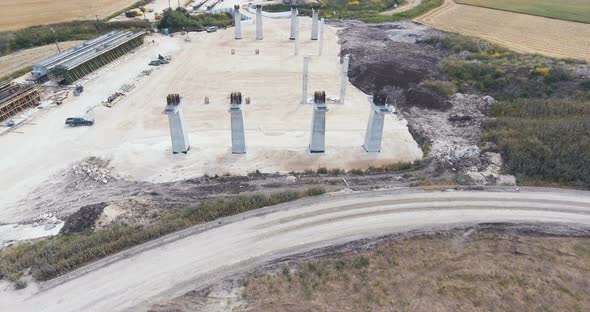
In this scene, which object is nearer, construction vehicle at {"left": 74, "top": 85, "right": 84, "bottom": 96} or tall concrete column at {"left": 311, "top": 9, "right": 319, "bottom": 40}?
construction vehicle at {"left": 74, "top": 85, "right": 84, "bottom": 96}

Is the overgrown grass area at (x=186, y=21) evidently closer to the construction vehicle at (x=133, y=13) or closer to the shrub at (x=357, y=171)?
the construction vehicle at (x=133, y=13)

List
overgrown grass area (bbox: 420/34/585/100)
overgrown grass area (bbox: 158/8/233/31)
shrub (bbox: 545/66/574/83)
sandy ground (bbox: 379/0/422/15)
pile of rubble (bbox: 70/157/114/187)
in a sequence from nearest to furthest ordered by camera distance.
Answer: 1. pile of rubble (bbox: 70/157/114/187)
2. overgrown grass area (bbox: 420/34/585/100)
3. shrub (bbox: 545/66/574/83)
4. overgrown grass area (bbox: 158/8/233/31)
5. sandy ground (bbox: 379/0/422/15)

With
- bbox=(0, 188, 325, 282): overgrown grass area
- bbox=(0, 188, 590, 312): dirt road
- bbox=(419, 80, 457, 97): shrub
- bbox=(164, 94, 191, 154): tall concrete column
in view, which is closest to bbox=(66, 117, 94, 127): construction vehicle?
bbox=(164, 94, 191, 154): tall concrete column

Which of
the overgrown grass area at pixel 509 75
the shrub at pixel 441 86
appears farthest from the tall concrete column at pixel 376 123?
the overgrown grass area at pixel 509 75

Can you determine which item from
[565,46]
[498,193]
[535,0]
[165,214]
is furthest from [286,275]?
[535,0]

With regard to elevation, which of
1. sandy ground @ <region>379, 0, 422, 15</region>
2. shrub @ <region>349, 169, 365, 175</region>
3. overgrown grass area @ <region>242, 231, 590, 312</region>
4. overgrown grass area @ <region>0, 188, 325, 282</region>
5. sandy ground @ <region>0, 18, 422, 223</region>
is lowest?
overgrown grass area @ <region>242, 231, 590, 312</region>

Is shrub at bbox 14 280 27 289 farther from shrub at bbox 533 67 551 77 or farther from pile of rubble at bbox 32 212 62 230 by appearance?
shrub at bbox 533 67 551 77
